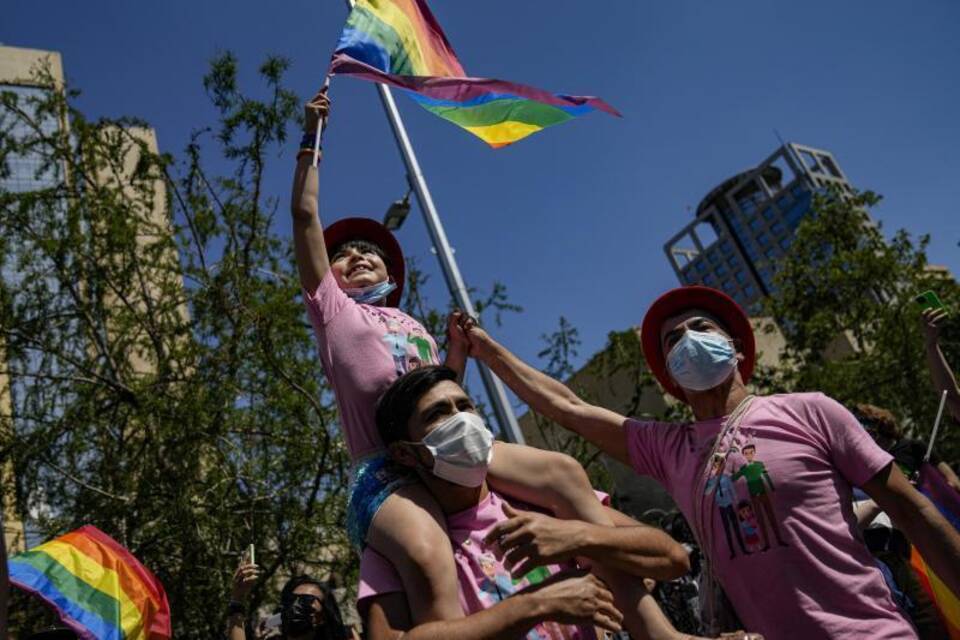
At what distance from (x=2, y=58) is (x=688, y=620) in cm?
2779

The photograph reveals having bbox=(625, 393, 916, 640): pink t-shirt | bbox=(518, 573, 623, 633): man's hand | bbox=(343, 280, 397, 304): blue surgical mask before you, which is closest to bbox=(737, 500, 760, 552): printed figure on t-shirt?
bbox=(625, 393, 916, 640): pink t-shirt

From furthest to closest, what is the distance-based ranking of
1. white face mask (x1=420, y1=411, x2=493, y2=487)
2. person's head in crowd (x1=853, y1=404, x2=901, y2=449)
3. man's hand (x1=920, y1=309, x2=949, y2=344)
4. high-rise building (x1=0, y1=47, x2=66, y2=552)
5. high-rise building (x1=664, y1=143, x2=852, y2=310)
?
high-rise building (x1=664, y1=143, x2=852, y2=310) → high-rise building (x1=0, y1=47, x2=66, y2=552) → person's head in crowd (x1=853, y1=404, x2=901, y2=449) → man's hand (x1=920, y1=309, x2=949, y2=344) → white face mask (x1=420, y1=411, x2=493, y2=487)

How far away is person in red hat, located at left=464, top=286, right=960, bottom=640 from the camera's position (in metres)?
2.28

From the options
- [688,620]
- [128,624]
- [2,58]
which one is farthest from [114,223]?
[2,58]

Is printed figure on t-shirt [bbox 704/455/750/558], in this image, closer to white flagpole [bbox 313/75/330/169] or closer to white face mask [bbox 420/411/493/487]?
white face mask [bbox 420/411/493/487]

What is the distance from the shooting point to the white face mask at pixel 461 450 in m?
2.16

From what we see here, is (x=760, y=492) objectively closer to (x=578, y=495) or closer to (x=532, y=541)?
(x=578, y=495)

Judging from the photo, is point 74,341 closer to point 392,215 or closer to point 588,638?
point 392,215

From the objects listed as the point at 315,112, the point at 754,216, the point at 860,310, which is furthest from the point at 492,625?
the point at 754,216

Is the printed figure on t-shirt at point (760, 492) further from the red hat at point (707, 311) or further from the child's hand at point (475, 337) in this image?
the child's hand at point (475, 337)

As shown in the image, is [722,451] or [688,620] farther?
[688,620]

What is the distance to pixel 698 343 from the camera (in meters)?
2.89

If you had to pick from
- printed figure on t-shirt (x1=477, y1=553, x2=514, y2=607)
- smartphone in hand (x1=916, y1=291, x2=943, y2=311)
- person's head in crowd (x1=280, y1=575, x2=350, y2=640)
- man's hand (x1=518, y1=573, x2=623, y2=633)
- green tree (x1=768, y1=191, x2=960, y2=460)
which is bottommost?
man's hand (x1=518, y1=573, x2=623, y2=633)

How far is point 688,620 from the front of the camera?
8938 mm
